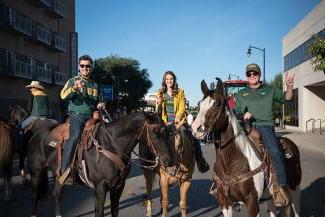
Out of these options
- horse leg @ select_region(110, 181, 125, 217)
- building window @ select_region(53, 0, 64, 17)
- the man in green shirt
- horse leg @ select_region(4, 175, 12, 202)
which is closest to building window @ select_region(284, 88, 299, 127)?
building window @ select_region(53, 0, 64, 17)

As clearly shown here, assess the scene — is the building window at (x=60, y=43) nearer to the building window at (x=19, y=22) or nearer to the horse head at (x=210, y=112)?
the building window at (x=19, y=22)

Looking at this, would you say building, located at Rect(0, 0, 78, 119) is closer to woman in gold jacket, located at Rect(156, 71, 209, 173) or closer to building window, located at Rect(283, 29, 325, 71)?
woman in gold jacket, located at Rect(156, 71, 209, 173)

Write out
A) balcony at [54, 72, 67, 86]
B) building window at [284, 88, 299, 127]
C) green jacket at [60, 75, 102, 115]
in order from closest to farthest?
green jacket at [60, 75, 102, 115] < balcony at [54, 72, 67, 86] < building window at [284, 88, 299, 127]

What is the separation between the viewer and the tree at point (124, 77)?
222 feet

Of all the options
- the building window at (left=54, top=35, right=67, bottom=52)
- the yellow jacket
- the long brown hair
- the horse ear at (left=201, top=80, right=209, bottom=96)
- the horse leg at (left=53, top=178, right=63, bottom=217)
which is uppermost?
the building window at (left=54, top=35, right=67, bottom=52)

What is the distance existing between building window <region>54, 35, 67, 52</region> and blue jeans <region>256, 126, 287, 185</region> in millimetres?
40943

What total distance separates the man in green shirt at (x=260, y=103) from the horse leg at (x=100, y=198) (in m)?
2.31

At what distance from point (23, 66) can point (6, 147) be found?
30303 mm

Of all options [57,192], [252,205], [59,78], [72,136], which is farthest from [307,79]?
[252,205]

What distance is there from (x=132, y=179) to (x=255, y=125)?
22.1 ft

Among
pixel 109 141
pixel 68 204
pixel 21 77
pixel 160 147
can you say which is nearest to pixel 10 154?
pixel 68 204

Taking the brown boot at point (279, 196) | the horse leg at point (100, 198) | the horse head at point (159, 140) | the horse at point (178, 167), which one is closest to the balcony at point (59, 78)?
the horse at point (178, 167)

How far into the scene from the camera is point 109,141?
6.40 metres

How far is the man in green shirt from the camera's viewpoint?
6160 mm
